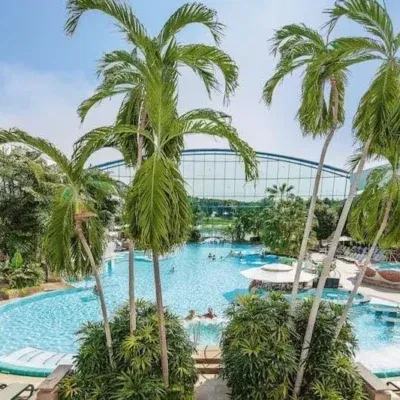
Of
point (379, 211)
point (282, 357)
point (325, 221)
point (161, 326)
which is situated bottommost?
point (282, 357)

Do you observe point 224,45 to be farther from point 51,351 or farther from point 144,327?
point 51,351

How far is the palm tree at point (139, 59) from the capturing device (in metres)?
4.27

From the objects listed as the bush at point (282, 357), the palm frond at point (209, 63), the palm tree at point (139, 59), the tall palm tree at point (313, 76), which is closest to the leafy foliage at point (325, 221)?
the bush at point (282, 357)

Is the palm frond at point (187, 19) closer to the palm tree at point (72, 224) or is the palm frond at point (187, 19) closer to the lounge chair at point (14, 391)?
the palm tree at point (72, 224)

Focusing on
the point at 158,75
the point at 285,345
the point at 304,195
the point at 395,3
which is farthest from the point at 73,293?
the point at 304,195

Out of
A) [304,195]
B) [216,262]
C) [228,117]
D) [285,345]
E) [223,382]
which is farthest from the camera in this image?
[304,195]

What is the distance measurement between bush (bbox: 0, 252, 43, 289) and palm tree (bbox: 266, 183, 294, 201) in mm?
21413

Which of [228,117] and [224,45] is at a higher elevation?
[224,45]

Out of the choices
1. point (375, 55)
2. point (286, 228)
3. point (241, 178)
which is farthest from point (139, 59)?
point (241, 178)

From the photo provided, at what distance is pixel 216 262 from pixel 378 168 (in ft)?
64.7

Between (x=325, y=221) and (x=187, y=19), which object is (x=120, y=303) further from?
(x=325, y=221)

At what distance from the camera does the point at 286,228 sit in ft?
75.0

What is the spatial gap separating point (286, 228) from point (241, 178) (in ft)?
43.1

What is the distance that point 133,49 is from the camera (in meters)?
4.61
